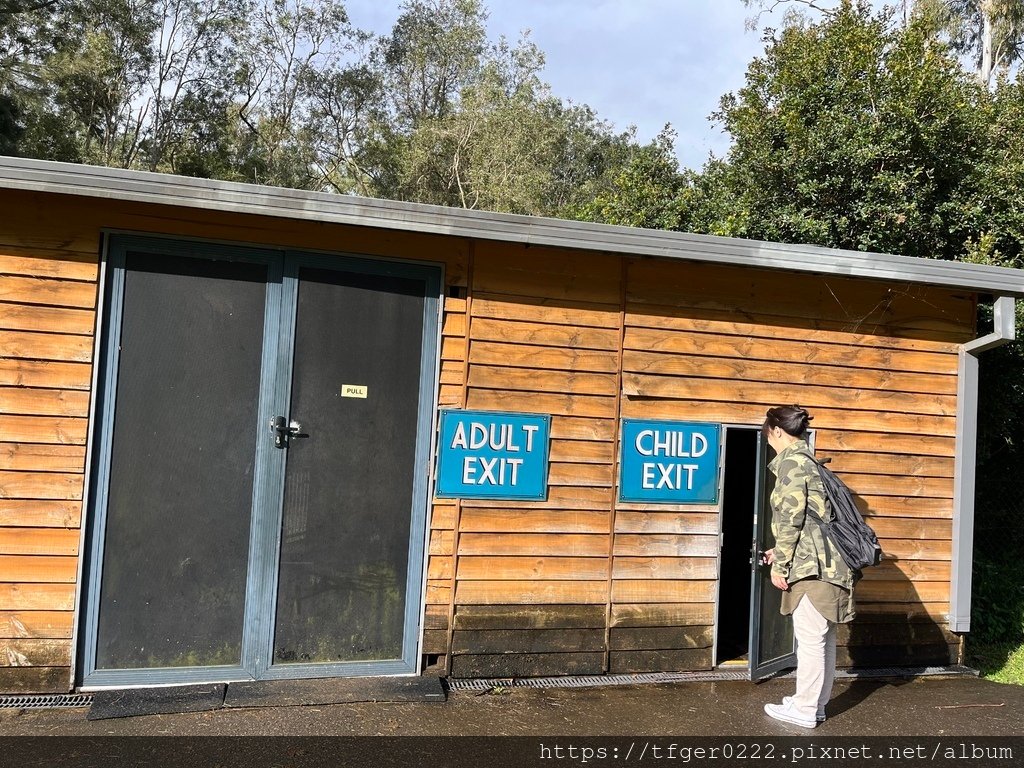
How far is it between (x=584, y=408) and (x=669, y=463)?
2.27 ft

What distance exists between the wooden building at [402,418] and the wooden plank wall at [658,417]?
0.02 metres

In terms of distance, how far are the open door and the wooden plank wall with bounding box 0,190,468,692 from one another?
4.06m

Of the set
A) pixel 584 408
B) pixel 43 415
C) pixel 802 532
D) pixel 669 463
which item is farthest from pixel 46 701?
pixel 802 532

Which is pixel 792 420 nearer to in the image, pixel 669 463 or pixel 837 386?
pixel 669 463

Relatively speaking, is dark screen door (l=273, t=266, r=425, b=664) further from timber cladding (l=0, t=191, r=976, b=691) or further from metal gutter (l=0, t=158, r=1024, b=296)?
metal gutter (l=0, t=158, r=1024, b=296)

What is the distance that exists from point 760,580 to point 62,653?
4.16 m

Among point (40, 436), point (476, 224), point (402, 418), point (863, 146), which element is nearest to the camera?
point (40, 436)

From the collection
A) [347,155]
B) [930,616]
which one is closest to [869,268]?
[930,616]

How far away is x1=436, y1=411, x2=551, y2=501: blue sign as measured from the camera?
504cm

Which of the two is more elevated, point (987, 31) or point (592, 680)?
point (987, 31)

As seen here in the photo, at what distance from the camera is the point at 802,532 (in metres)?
4.43

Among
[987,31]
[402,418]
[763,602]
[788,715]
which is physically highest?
[987,31]

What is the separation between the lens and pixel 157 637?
15.2 ft

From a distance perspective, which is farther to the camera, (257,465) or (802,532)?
(257,465)
